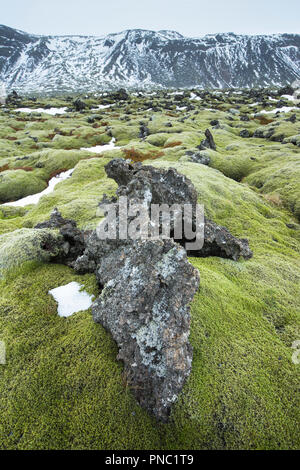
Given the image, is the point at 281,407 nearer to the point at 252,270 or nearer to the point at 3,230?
the point at 252,270

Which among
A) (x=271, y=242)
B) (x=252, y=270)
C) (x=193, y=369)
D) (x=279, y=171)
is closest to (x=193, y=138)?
(x=279, y=171)

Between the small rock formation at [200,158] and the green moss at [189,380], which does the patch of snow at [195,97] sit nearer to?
the small rock formation at [200,158]

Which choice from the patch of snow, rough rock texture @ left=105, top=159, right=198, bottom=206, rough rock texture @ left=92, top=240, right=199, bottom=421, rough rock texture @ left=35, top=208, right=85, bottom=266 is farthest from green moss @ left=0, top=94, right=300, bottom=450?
the patch of snow

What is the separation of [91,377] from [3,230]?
12918mm

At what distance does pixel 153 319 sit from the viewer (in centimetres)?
591

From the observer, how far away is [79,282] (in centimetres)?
902

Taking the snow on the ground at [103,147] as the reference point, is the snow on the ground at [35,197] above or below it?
below

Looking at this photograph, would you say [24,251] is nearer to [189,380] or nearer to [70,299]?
[70,299]

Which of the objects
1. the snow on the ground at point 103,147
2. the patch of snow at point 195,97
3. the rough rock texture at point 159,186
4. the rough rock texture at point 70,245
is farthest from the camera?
the patch of snow at point 195,97

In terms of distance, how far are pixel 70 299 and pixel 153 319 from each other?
3.75 metres

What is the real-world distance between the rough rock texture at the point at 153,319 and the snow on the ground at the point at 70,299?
3.77ft

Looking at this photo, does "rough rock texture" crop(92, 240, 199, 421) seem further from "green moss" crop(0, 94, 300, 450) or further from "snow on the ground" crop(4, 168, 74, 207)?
"snow on the ground" crop(4, 168, 74, 207)

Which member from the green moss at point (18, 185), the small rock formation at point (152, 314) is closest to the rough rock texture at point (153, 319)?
the small rock formation at point (152, 314)

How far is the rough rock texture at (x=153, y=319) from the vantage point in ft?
17.7
